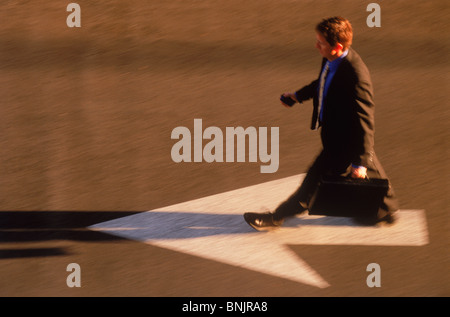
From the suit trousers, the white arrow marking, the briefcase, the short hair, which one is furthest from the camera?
the white arrow marking

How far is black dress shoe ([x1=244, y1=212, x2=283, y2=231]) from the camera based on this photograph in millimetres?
5020

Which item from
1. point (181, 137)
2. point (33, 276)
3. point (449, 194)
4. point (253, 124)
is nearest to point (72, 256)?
point (33, 276)

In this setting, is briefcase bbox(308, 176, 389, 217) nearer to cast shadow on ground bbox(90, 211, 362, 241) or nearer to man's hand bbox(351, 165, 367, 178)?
man's hand bbox(351, 165, 367, 178)

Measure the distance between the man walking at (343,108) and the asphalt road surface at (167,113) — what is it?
0.54 meters

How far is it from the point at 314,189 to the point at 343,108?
73 cm

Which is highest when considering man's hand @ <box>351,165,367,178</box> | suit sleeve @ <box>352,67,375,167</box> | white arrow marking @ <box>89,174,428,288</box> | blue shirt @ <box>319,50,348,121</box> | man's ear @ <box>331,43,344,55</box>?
man's ear @ <box>331,43,344,55</box>

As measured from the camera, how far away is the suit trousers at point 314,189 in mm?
4742

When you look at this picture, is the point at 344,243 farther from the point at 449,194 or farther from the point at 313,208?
the point at 449,194

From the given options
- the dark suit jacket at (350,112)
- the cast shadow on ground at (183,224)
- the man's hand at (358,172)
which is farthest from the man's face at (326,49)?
the cast shadow on ground at (183,224)

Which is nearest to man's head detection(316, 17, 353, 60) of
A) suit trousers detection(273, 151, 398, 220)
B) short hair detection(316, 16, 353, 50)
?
short hair detection(316, 16, 353, 50)

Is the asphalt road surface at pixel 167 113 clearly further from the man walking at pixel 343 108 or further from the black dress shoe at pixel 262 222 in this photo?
the man walking at pixel 343 108

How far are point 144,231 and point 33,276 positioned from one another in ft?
3.19

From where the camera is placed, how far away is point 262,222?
502 centimetres

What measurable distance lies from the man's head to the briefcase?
3.17ft
